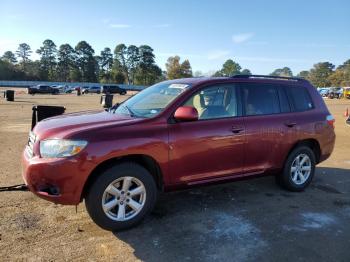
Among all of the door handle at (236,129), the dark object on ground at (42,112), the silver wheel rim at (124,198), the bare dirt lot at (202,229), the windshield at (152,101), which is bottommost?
the bare dirt lot at (202,229)

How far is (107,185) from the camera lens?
159 inches

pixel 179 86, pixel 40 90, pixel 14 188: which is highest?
pixel 40 90

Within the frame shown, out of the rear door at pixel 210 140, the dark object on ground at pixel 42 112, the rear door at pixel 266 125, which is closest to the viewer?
the rear door at pixel 210 140

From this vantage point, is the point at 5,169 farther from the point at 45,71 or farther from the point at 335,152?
the point at 45,71

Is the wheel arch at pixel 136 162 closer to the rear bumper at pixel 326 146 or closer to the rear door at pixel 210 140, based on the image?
the rear door at pixel 210 140

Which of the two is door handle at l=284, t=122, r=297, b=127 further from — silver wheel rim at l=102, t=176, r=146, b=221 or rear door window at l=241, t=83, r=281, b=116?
silver wheel rim at l=102, t=176, r=146, b=221

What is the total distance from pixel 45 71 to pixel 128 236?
422 ft

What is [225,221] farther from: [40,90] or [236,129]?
[40,90]

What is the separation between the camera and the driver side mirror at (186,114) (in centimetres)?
435

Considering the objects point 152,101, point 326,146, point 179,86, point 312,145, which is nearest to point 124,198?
point 152,101

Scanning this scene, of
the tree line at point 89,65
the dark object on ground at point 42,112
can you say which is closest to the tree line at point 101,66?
the tree line at point 89,65

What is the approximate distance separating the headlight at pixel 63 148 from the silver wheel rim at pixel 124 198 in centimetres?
56

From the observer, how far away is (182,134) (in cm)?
447

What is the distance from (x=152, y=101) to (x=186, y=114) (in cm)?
88
